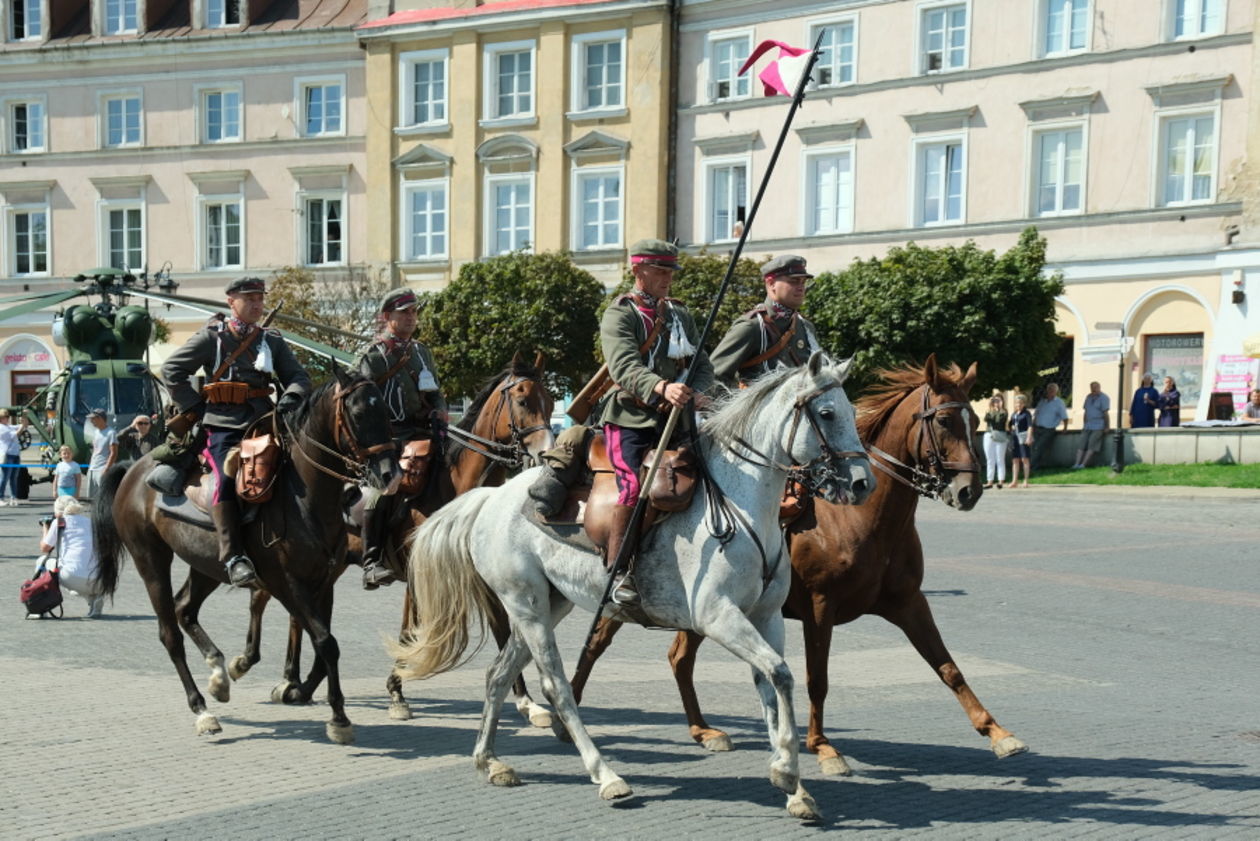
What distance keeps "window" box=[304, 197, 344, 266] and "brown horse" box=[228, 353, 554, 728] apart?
39.1 metres

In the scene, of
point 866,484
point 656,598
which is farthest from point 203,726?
point 866,484

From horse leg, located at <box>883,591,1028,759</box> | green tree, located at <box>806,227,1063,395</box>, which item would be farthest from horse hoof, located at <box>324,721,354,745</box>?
green tree, located at <box>806,227,1063,395</box>

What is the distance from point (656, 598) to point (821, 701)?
1.22 metres

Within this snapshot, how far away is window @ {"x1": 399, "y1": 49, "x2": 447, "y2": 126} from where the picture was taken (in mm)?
47750

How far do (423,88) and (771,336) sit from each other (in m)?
41.1

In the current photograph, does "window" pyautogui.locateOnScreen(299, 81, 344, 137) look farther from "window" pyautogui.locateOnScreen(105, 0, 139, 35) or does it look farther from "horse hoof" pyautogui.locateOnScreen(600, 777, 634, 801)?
"horse hoof" pyautogui.locateOnScreen(600, 777, 634, 801)

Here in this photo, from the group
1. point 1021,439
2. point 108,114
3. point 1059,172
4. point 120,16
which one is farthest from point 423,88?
point 1021,439

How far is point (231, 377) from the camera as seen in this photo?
981 centimetres

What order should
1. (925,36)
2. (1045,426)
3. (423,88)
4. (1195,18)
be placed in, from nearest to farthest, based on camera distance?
(1045,426) < (1195,18) < (925,36) < (423,88)

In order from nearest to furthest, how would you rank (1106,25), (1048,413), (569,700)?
(569,700) < (1048,413) < (1106,25)

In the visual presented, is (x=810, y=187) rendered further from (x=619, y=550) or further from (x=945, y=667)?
(x=619, y=550)

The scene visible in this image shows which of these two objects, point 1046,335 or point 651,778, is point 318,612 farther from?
point 1046,335

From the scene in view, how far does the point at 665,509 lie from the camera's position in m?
7.43

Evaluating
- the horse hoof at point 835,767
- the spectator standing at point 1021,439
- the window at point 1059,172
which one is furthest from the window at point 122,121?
the horse hoof at point 835,767
